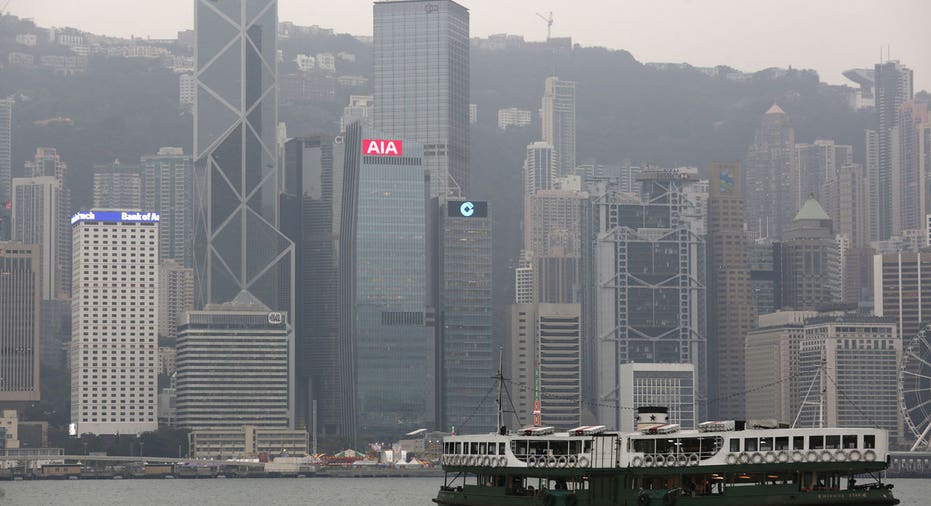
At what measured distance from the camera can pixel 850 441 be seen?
73750 millimetres

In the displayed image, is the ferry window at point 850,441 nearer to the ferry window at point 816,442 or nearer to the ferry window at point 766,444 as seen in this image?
the ferry window at point 816,442

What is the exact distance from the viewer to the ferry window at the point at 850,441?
7362 cm

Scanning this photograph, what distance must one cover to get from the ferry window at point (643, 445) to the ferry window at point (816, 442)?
6558mm

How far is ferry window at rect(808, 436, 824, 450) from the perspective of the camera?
73688 millimetres

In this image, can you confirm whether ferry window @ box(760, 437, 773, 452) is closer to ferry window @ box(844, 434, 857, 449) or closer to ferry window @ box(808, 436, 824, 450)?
ferry window @ box(808, 436, 824, 450)

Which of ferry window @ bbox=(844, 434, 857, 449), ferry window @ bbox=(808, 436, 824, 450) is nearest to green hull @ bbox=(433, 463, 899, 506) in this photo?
ferry window @ bbox=(808, 436, 824, 450)

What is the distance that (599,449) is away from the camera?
7794cm

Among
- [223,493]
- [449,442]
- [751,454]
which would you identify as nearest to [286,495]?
[223,493]

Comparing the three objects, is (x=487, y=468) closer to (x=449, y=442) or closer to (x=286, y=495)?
(x=449, y=442)

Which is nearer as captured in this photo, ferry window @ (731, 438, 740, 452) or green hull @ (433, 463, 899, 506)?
green hull @ (433, 463, 899, 506)

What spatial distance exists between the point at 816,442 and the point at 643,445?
7103 millimetres

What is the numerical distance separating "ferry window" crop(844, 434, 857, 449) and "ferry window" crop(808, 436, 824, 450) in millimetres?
887

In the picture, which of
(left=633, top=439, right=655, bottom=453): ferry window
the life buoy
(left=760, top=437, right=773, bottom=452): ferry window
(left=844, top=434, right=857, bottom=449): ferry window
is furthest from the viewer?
(left=633, top=439, right=655, bottom=453): ferry window

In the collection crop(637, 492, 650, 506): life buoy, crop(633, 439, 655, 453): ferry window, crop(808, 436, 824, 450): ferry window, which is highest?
crop(808, 436, 824, 450): ferry window
